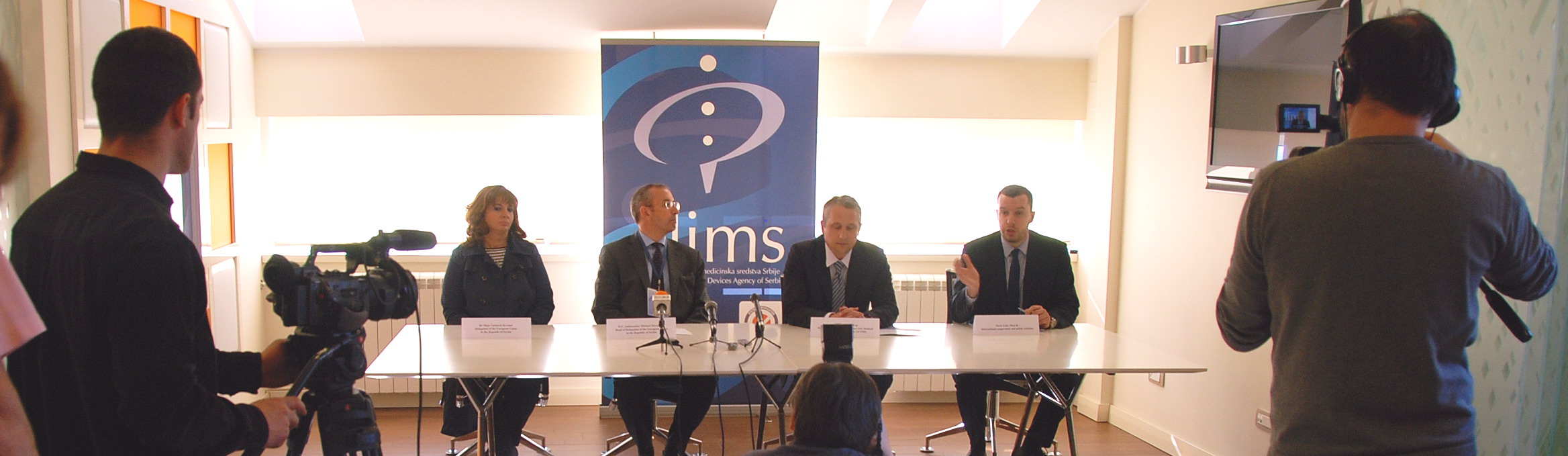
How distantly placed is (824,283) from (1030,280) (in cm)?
87

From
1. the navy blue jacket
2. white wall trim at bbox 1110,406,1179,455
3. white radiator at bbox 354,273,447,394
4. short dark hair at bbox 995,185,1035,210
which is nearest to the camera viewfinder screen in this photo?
short dark hair at bbox 995,185,1035,210

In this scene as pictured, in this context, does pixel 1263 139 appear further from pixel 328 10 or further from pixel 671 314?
pixel 328 10

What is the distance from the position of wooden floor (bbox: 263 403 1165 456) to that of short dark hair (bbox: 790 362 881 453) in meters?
2.49

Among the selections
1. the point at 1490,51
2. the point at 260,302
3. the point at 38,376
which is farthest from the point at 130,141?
the point at 260,302

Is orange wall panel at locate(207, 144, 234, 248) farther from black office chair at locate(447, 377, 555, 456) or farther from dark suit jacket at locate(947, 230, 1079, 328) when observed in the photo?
dark suit jacket at locate(947, 230, 1079, 328)

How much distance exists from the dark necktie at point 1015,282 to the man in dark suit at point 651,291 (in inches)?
51.1

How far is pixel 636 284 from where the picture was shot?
4156mm

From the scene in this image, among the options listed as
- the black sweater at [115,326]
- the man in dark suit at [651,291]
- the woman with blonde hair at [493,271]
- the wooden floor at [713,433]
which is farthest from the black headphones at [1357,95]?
the woman with blonde hair at [493,271]

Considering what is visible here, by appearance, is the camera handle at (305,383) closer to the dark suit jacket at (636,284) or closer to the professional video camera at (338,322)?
the professional video camera at (338,322)

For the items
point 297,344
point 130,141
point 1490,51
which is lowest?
point 297,344

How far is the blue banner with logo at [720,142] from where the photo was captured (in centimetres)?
470

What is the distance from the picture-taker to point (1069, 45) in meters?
5.18

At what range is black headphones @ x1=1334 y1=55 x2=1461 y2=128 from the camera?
1525mm

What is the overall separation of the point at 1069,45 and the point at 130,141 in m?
4.61
